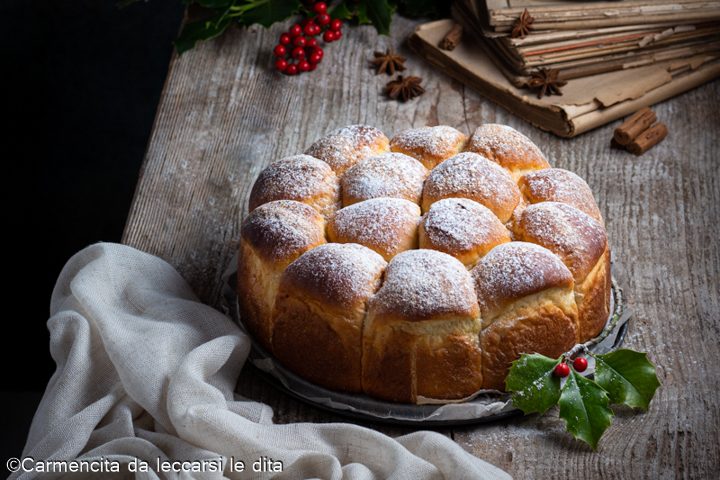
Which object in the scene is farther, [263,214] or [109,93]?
[109,93]

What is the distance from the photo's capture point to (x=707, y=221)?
6.56 ft

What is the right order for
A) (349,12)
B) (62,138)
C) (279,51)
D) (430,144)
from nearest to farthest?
(430,144)
(279,51)
(349,12)
(62,138)

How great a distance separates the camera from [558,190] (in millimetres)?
A: 1641

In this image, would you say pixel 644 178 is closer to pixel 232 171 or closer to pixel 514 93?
pixel 514 93

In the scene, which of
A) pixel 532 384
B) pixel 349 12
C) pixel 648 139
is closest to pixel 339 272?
pixel 532 384

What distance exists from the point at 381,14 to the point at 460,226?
1.18 m

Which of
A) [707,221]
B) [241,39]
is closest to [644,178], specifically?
[707,221]

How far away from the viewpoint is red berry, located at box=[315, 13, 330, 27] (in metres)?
2.55

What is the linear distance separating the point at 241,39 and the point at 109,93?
0.66 m

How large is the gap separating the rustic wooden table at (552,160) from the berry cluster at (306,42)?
29 millimetres

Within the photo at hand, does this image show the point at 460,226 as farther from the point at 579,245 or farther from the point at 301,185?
the point at 301,185

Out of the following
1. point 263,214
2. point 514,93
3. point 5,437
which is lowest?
point 5,437

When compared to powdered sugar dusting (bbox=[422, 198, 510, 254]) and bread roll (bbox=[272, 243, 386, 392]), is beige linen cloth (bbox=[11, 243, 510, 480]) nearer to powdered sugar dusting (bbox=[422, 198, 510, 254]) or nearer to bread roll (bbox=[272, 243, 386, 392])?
bread roll (bbox=[272, 243, 386, 392])

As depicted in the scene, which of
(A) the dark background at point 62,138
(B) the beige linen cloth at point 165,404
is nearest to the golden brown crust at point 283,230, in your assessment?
(B) the beige linen cloth at point 165,404
